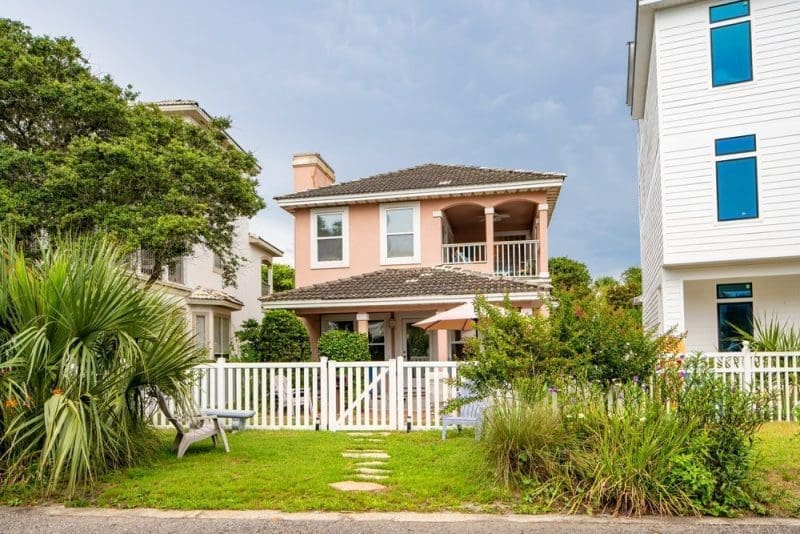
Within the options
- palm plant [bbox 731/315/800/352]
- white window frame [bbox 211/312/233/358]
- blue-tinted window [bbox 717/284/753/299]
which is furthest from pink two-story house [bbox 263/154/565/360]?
white window frame [bbox 211/312/233/358]

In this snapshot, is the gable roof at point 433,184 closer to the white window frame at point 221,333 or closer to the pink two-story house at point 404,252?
the pink two-story house at point 404,252

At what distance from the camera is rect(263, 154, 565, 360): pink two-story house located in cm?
1738

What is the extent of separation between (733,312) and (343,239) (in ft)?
37.7

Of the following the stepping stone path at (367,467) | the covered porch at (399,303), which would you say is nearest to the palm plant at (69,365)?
the stepping stone path at (367,467)

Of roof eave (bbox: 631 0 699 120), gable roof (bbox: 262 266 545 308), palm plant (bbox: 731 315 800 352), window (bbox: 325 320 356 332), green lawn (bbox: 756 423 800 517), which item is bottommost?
green lawn (bbox: 756 423 800 517)

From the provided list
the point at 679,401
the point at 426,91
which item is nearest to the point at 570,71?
the point at 426,91

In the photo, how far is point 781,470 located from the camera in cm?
682

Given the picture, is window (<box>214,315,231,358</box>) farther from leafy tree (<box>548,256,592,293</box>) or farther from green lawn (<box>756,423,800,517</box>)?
leafy tree (<box>548,256,592,293</box>)

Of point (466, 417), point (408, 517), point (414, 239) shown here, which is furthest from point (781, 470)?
point (414, 239)

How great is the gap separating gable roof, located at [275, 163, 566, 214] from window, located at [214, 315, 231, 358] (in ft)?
24.4

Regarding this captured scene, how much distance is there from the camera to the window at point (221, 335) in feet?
80.0

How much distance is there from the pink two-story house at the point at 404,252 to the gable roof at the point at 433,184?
3cm

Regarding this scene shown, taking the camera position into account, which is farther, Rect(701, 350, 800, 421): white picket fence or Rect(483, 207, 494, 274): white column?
Rect(483, 207, 494, 274): white column

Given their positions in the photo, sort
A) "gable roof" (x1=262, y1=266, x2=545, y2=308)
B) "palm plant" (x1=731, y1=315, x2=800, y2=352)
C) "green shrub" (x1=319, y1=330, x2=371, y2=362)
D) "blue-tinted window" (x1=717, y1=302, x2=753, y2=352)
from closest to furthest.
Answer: "palm plant" (x1=731, y1=315, x2=800, y2=352) < "blue-tinted window" (x1=717, y1=302, x2=753, y2=352) < "green shrub" (x1=319, y1=330, x2=371, y2=362) < "gable roof" (x1=262, y1=266, x2=545, y2=308)
